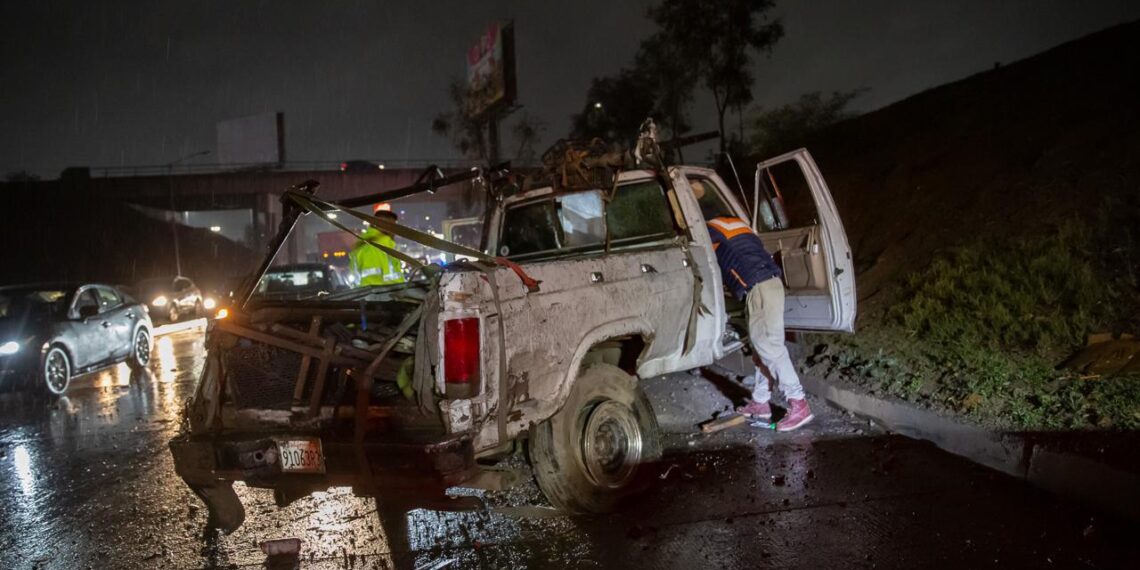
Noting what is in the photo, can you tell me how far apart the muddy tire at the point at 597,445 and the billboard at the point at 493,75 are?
3426 cm

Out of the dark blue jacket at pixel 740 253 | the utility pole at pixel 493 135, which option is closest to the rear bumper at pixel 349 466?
the dark blue jacket at pixel 740 253

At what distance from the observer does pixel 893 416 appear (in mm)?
5418

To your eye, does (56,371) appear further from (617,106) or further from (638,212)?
(617,106)

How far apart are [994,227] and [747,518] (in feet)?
22.4

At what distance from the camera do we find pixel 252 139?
5359cm

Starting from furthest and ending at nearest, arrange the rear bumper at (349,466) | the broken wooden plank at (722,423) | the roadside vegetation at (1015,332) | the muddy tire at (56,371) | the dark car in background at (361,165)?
the dark car in background at (361,165) < the muddy tire at (56,371) < the broken wooden plank at (722,423) < the roadside vegetation at (1015,332) < the rear bumper at (349,466)

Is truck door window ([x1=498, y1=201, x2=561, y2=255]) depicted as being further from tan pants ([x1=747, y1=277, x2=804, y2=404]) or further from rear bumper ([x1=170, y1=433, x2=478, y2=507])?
rear bumper ([x1=170, y1=433, x2=478, y2=507])

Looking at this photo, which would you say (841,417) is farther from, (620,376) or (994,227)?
(994,227)

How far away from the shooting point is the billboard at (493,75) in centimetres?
3716

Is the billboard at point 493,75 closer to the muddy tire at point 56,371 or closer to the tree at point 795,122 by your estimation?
the tree at point 795,122

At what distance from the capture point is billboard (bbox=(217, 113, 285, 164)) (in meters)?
52.9

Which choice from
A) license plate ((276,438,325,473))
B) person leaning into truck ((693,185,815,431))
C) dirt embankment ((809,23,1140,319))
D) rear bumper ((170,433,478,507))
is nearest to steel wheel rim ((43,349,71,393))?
rear bumper ((170,433,478,507))

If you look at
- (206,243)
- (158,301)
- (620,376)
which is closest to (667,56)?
(158,301)

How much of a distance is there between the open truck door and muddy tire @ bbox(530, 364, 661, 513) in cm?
240
